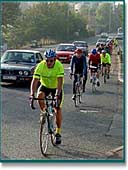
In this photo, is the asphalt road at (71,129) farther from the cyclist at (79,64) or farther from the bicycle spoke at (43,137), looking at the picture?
the cyclist at (79,64)

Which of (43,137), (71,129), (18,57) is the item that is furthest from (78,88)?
(43,137)

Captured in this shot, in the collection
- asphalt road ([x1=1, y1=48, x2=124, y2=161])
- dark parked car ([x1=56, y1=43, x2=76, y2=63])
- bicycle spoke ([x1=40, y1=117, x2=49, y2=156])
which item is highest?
dark parked car ([x1=56, y1=43, x2=76, y2=63])

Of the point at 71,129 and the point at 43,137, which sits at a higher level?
the point at 43,137

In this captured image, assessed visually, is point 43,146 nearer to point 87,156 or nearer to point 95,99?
point 87,156

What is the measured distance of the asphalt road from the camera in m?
7.50

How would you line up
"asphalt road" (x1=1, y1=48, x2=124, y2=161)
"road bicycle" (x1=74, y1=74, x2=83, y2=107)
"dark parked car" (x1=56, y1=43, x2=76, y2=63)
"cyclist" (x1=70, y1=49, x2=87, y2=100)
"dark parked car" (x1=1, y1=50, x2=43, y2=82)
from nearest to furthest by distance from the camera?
"asphalt road" (x1=1, y1=48, x2=124, y2=161), "cyclist" (x1=70, y1=49, x2=87, y2=100), "road bicycle" (x1=74, y1=74, x2=83, y2=107), "dark parked car" (x1=1, y1=50, x2=43, y2=82), "dark parked car" (x1=56, y1=43, x2=76, y2=63)

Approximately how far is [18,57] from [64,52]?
15083mm

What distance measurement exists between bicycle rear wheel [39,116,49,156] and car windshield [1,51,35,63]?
991 cm

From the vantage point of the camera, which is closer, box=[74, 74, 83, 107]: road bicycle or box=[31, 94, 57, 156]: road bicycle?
box=[31, 94, 57, 156]: road bicycle

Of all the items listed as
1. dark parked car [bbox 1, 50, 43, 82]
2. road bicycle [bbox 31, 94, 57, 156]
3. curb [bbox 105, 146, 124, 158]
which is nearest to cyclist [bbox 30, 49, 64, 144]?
road bicycle [bbox 31, 94, 57, 156]

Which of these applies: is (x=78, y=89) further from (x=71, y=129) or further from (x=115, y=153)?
(x=115, y=153)

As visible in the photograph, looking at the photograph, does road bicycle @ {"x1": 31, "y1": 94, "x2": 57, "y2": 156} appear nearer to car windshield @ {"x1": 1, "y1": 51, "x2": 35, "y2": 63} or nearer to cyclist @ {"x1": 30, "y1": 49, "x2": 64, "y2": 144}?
cyclist @ {"x1": 30, "y1": 49, "x2": 64, "y2": 144}

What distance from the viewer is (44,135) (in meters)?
7.75

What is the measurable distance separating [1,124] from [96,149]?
2.69 meters
